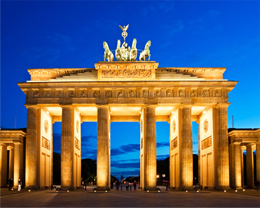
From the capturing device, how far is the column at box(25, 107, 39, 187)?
162 ft

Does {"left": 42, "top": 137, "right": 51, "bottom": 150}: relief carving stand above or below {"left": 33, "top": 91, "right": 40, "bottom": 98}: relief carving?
below

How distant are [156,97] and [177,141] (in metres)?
7.90

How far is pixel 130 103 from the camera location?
5106 centimetres

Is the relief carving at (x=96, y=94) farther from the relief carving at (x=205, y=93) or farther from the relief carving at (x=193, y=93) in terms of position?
the relief carving at (x=205, y=93)

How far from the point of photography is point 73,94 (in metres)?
51.5

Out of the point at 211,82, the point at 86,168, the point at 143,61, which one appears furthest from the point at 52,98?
the point at 86,168

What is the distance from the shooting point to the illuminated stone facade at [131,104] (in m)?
49.8

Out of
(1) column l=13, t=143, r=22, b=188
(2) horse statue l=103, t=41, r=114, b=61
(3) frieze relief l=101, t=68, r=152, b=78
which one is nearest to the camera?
(1) column l=13, t=143, r=22, b=188

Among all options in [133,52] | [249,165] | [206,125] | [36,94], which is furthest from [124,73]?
[249,165]

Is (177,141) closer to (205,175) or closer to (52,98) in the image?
(205,175)

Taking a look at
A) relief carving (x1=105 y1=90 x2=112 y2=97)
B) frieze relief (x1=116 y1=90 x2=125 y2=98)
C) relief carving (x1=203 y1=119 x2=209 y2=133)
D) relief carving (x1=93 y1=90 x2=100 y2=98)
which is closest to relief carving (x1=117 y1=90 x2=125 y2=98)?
frieze relief (x1=116 y1=90 x2=125 y2=98)

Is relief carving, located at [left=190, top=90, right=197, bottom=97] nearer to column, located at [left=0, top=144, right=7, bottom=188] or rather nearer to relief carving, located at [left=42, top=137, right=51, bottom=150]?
relief carving, located at [left=42, top=137, right=51, bottom=150]

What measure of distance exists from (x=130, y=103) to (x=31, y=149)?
50.7 feet

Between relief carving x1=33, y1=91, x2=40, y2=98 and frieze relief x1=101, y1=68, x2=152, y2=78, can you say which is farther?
frieze relief x1=101, y1=68, x2=152, y2=78
